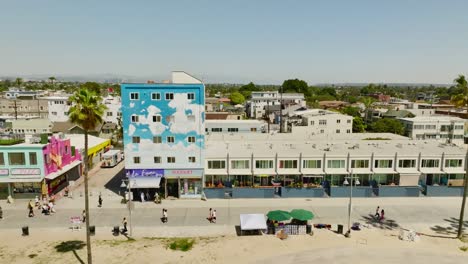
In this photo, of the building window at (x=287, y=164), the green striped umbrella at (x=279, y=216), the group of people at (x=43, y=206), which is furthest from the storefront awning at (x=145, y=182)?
the building window at (x=287, y=164)

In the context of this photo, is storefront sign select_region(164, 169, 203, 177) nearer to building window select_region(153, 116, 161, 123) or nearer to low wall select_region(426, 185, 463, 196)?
building window select_region(153, 116, 161, 123)

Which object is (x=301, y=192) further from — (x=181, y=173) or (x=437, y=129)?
(x=437, y=129)

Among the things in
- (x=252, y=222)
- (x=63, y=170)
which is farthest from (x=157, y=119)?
(x=252, y=222)

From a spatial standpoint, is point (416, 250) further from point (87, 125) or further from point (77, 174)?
point (77, 174)

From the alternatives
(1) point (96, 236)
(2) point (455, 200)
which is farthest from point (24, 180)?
(2) point (455, 200)

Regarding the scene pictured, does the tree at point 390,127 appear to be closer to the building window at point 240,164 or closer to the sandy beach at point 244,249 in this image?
the building window at point 240,164

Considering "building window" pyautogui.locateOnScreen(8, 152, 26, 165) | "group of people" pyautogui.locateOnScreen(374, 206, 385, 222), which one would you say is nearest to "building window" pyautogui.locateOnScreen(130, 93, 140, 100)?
"building window" pyautogui.locateOnScreen(8, 152, 26, 165)
